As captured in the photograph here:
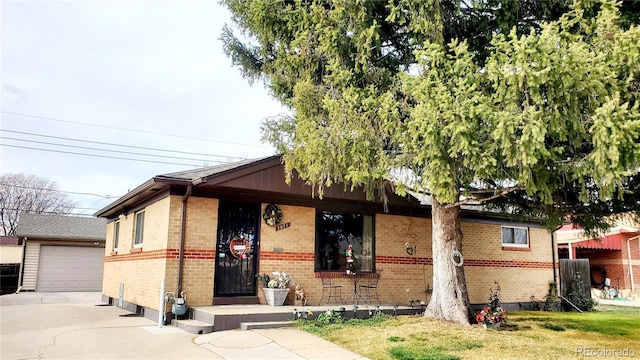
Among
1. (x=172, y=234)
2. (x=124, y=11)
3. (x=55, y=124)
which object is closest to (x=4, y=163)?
(x=55, y=124)

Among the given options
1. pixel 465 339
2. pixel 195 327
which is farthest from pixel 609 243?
pixel 195 327

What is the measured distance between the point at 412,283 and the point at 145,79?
12527mm

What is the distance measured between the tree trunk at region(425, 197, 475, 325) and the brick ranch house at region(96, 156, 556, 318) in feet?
8.88

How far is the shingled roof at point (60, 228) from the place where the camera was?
72.5ft

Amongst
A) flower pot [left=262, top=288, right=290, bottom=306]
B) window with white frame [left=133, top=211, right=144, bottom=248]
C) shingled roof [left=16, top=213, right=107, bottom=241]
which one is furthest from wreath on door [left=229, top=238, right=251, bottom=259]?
shingled roof [left=16, top=213, right=107, bottom=241]

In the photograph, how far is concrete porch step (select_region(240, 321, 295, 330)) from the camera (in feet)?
27.9

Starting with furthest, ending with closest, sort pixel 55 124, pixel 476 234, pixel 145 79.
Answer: pixel 55 124
pixel 145 79
pixel 476 234

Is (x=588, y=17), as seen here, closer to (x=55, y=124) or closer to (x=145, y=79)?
(x=145, y=79)

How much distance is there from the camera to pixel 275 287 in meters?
10.3

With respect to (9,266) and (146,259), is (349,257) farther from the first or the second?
(9,266)

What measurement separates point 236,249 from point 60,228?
17287 millimetres

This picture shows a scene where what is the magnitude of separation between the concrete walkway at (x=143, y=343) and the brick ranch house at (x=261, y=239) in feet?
4.90

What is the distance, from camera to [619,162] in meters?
5.46

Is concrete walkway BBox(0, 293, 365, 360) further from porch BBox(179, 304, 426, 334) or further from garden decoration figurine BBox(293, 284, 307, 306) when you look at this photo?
garden decoration figurine BBox(293, 284, 307, 306)
